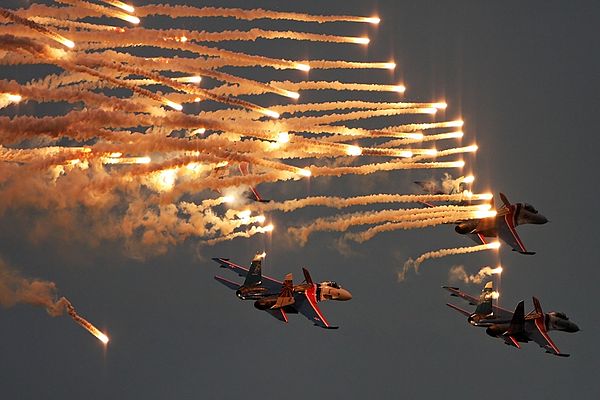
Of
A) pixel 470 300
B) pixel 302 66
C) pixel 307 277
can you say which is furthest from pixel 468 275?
pixel 302 66

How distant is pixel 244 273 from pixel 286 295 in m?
6.85

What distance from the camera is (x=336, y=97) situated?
10325 cm

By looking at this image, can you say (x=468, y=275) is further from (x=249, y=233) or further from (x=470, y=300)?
(x=249, y=233)

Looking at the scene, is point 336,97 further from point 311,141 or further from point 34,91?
point 34,91

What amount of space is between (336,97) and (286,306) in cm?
2326

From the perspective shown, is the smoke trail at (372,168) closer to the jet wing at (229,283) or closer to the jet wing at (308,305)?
the jet wing at (308,305)

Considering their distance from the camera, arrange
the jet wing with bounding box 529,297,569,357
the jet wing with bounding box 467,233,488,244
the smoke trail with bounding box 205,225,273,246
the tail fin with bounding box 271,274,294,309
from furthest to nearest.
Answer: the jet wing with bounding box 529,297,569,357, the jet wing with bounding box 467,233,488,244, the smoke trail with bounding box 205,225,273,246, the tail fin with bounding box 271,274,294,309

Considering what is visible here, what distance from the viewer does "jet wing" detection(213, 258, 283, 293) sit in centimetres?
8788

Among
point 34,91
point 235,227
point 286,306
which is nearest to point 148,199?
point 235,227

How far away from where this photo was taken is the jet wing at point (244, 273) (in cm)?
8788

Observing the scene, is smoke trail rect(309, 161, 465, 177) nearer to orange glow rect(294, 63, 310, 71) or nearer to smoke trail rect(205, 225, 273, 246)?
orange glow rect(294, 63, 310, 71)

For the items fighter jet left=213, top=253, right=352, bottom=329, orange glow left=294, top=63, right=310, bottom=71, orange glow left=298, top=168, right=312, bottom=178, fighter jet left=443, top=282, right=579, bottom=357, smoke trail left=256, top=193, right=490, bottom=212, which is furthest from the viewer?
fighter jet left=443, top=282, right=579, bottom=357

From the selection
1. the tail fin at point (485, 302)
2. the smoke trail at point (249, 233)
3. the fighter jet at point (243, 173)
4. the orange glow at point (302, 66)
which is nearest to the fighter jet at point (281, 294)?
the smoke trail at point (249, 233)

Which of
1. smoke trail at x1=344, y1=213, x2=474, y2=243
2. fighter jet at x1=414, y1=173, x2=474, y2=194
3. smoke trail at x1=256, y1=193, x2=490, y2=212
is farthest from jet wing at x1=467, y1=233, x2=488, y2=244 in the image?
fighter jet at x1=414, y1=173, x2=474, y2=194
